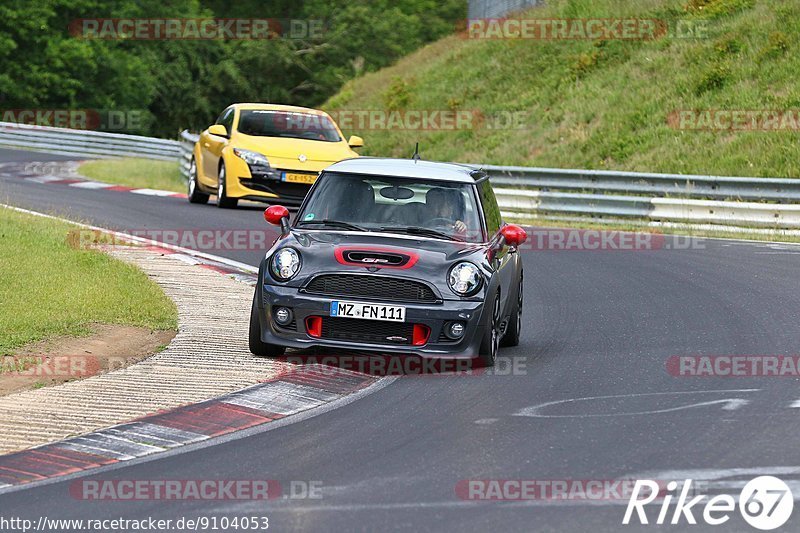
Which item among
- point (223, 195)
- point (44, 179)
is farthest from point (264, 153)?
point (44, 179)

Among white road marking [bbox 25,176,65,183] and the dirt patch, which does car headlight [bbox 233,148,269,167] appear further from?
the dirt patch

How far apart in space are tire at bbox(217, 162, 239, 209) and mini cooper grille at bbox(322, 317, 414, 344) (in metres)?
12.6

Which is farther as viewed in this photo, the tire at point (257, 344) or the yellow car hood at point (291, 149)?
the yellow car hood at point (291, 149)

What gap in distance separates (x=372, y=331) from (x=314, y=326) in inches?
17.3

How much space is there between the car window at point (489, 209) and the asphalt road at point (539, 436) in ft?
3.29

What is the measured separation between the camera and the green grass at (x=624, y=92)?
3025 cm

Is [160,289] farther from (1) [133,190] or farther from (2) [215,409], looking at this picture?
(1) [133,190]

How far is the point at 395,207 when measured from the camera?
36.3 ft

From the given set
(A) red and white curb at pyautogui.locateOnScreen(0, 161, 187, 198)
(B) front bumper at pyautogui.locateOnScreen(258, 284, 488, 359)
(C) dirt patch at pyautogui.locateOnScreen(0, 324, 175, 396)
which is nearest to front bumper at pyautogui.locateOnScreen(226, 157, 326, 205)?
(A) red and white curb at pyautogui.locateOnScreen(0, 161, 187, 198)

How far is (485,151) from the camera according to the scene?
115 feet

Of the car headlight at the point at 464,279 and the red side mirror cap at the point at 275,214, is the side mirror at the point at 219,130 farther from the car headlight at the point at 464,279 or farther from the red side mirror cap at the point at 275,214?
the car headlight at the point at 464,279

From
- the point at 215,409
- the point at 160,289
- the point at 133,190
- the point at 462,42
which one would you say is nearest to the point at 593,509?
the point at 215,409

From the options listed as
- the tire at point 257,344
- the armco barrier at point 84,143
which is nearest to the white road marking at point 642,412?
the tire at point 257,344

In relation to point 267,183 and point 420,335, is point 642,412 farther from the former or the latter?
point 267,183
